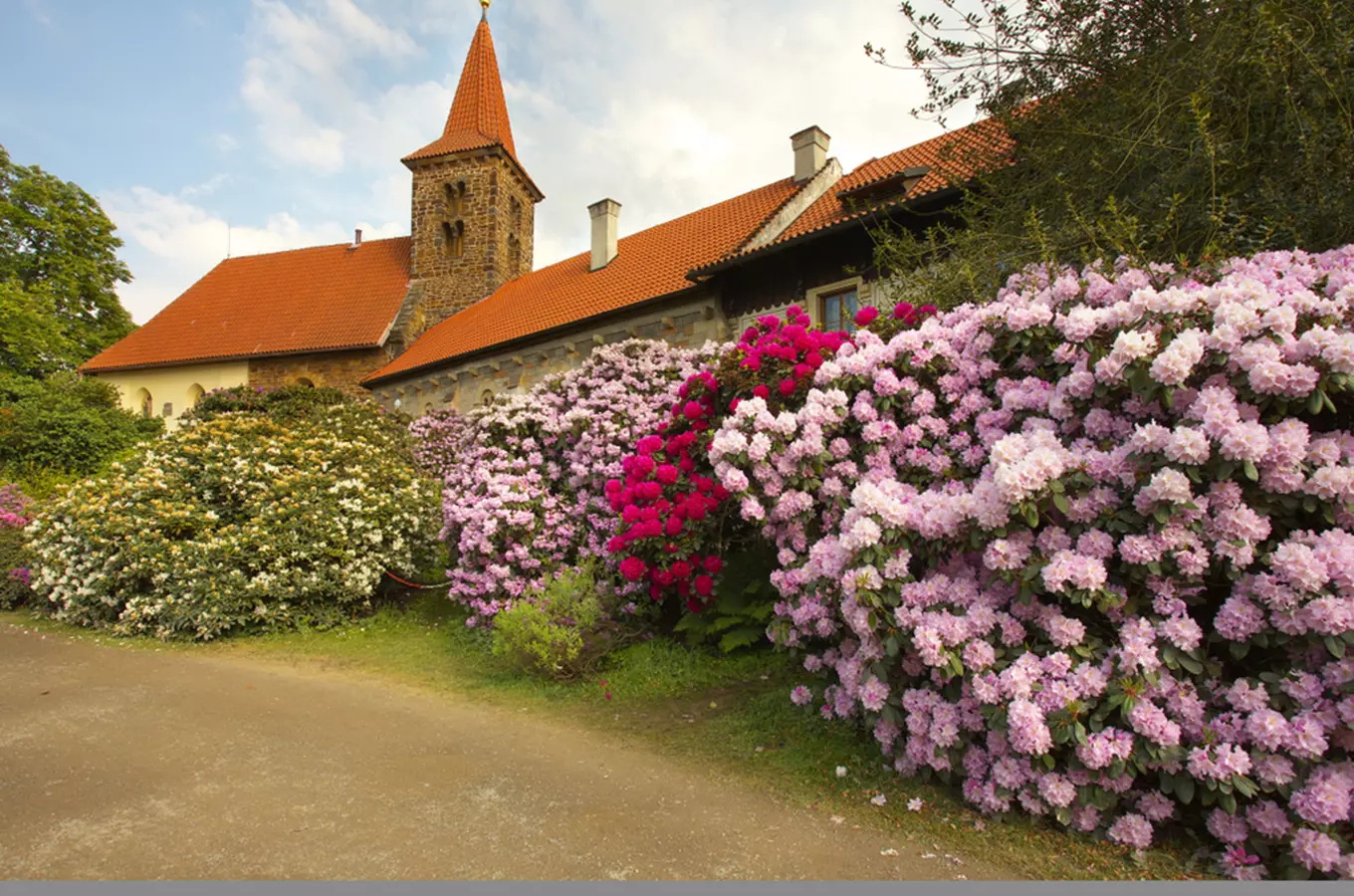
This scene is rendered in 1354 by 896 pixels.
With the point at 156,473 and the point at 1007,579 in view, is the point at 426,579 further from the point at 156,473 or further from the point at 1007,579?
the point at 1007,579

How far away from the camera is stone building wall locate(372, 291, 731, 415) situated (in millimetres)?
14359

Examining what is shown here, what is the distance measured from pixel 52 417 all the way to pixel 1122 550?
992 inches

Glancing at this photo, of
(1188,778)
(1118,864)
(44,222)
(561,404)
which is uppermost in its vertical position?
(44,222)

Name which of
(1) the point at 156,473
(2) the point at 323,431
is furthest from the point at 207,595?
(2) the point at 323,431

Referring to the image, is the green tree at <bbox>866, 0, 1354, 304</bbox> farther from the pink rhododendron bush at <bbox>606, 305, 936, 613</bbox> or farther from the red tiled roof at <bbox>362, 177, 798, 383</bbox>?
the red tiled roof at <bbox>362, 177, 798, 383</bbox>

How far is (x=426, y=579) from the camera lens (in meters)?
9.77

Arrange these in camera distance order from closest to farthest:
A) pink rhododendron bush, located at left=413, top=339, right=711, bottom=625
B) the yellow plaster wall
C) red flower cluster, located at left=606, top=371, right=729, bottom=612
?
red flower cluster, located at left=606, top=371, right=729, bottom=612 < pink rhododendron bush, located at left=413, top=339, right=711, bottom=625 < the yellow plaster wall

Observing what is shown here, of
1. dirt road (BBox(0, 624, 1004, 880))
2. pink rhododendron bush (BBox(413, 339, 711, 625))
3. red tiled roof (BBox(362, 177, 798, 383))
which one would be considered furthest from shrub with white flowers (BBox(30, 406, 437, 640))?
red tiled roof (BBox(362, 177, 798, 383))

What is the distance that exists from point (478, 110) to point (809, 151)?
17795 millimetres

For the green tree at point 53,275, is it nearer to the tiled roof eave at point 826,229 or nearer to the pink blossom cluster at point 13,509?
the pink blossom cluster at point 13,509

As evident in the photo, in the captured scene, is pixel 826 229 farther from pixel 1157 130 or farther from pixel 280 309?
pixel 280 309

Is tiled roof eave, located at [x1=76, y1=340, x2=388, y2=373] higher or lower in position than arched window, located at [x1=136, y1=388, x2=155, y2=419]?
higher

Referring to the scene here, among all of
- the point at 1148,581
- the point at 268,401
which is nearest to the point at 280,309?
the point at 268,401

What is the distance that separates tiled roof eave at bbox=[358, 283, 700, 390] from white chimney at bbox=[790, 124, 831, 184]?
446 cm
